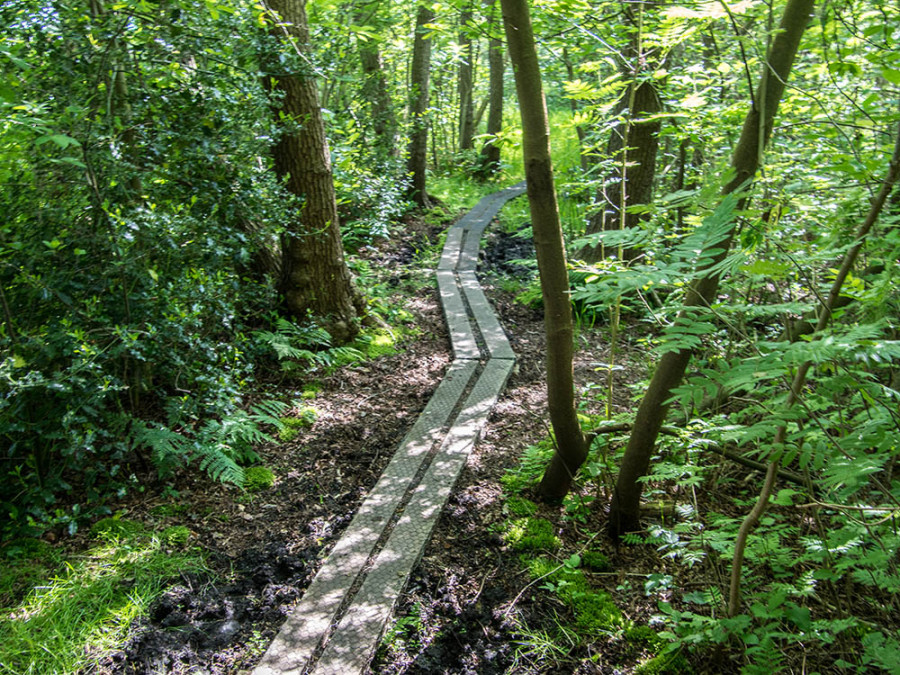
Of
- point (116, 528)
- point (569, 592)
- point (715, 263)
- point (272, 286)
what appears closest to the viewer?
point (715, 263)

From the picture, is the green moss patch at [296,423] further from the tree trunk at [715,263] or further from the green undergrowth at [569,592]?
the tree trunk at [715,263]

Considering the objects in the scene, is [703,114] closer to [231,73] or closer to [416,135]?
[231,73]

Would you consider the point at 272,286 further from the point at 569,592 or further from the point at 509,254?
the point at 509,254

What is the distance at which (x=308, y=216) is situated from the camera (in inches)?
212

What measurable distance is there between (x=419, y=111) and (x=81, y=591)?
34.3ft

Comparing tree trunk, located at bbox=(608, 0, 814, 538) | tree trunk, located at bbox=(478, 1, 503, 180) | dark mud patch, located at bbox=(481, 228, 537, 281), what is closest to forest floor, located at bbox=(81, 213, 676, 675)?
tree trunk, located at bbox=(608, 0, 814, 538)

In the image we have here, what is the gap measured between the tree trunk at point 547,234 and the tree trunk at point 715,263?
367 millimetres

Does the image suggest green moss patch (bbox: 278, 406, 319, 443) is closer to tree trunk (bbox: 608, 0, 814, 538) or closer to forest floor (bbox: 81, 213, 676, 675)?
forest floor (bbox: 81, 213, 676, 675)

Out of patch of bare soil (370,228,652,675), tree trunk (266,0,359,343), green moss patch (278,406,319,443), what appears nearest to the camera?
patch of bare soil (370,228,652,675)

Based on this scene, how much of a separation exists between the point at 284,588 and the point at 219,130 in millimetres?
3087

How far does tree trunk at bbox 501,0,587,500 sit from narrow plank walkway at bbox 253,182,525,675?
88 cm

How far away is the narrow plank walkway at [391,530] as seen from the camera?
260 cm

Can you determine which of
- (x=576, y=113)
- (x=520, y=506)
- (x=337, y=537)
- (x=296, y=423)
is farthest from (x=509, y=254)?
(x=337, y=537)

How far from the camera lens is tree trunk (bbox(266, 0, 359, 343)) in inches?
202
